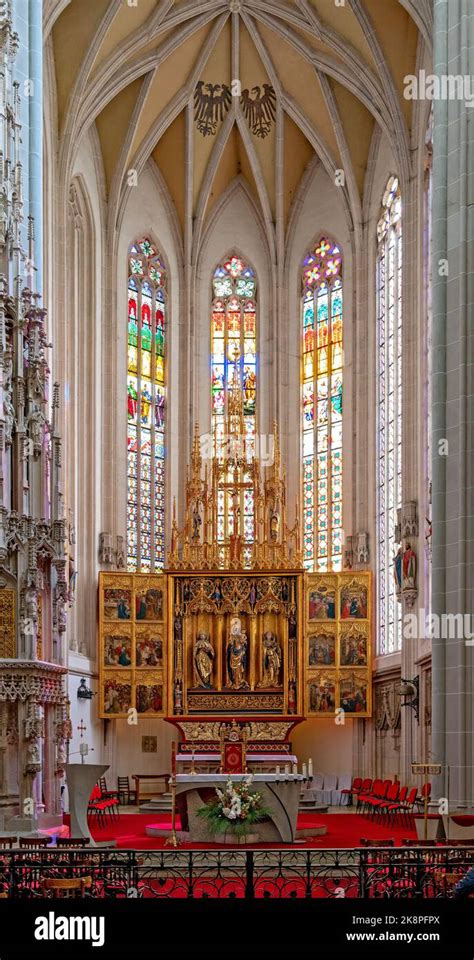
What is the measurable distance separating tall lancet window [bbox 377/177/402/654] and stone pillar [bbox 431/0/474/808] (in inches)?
379

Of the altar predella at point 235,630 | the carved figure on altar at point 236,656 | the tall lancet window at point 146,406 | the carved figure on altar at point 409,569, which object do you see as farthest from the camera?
the tall lancet window at point 146,406

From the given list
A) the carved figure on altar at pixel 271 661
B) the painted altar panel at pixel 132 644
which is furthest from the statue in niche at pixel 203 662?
the carved figure on altar at pixel 271 661

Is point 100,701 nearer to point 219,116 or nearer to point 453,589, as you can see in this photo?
point 453,589

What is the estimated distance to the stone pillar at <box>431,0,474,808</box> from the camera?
19969 millimetres

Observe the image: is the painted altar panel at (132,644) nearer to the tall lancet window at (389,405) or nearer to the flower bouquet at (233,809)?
the tall lancet window at (389,405)

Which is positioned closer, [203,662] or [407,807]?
[407,807]

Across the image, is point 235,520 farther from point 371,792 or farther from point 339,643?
point 371,792

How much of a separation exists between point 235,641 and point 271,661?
0.90m

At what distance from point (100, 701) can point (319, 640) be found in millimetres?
5098

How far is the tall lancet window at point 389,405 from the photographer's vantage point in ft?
102

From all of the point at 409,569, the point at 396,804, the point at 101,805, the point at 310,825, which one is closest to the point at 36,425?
the point at 310,825

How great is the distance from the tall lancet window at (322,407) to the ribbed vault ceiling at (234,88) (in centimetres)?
185

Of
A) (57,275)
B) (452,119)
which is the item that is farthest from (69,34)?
(452,119)

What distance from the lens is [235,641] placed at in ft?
96.4
